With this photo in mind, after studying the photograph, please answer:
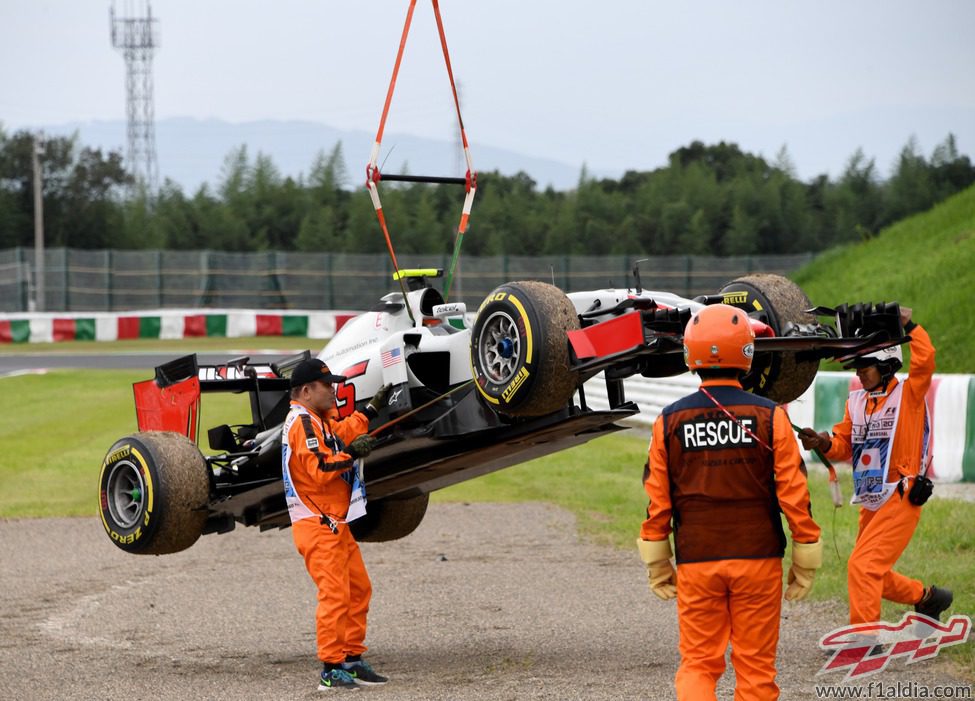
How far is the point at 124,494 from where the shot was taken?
850cm

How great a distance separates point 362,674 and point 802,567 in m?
2.93

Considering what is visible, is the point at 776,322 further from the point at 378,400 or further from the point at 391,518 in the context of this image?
the point at 391,518

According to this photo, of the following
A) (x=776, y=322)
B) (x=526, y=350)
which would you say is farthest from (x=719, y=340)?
(x=776, y=322)

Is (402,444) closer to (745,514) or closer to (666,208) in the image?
(745,514)

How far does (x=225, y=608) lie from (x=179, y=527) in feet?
5.02

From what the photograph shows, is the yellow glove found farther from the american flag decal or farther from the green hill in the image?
the green hill

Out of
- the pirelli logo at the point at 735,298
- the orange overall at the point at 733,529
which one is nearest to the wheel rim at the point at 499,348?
the pirelli logo at the point at 735,298

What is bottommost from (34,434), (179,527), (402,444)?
(34,434)

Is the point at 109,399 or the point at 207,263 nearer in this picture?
the point at 109,399

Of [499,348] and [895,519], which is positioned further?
[895,519]

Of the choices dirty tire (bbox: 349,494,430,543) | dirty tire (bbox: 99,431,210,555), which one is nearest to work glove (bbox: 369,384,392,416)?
dirty tire (bbox: 99,431,210,555)

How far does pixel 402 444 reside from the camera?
8008mm

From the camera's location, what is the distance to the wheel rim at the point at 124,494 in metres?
8.33

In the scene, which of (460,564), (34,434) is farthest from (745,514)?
(34,434)
